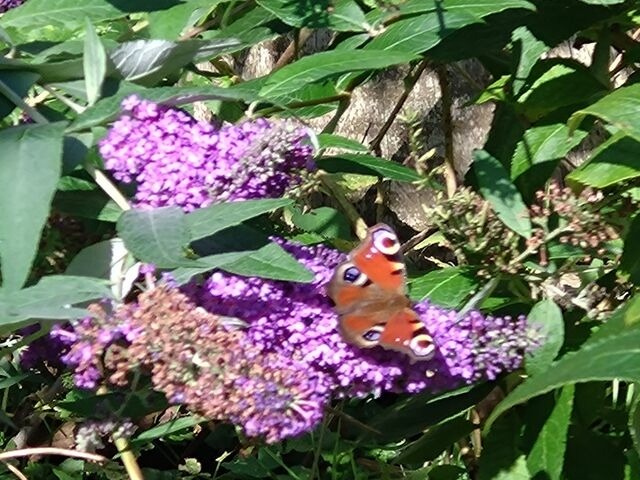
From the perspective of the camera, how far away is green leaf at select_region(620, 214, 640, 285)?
1341 millimetres

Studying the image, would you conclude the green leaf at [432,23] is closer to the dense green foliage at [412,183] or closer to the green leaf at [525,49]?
the dense green foliage at [412,183]

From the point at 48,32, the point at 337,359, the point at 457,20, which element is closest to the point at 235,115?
the point at 48,32

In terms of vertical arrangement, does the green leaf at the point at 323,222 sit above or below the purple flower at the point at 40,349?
below

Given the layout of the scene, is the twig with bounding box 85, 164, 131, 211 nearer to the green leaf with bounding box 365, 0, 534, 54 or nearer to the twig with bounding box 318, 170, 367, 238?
the green leaf with bounding box 365, 0, 534, 54

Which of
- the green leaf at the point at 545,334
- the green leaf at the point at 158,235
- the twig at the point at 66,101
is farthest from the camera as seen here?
the green leaf at the point at 545,334

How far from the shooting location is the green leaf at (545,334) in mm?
1195

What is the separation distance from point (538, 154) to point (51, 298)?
788mm

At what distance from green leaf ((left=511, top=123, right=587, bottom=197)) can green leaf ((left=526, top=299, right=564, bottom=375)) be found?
24cm

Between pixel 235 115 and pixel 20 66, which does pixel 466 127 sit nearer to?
pixel 235 115

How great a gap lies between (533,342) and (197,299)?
36cm

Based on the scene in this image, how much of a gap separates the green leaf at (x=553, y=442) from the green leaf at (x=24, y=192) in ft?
2.37

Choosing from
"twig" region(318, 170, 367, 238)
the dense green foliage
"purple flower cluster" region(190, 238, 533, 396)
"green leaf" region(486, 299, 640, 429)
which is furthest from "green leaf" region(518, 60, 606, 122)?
"green leaf" region(486, 299, 640, 429)

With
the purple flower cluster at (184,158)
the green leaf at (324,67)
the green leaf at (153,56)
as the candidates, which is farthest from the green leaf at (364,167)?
the purple flower cluster at (184,158)

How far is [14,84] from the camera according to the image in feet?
3.36
